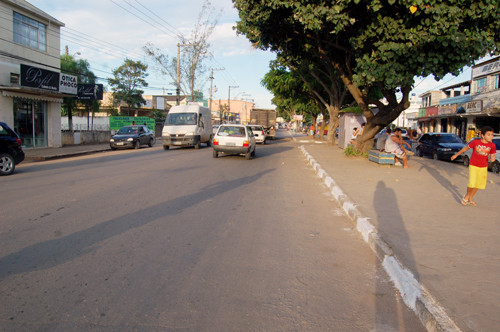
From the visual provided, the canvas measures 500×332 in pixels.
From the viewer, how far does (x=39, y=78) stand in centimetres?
2072

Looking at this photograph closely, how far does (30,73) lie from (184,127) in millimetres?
8726

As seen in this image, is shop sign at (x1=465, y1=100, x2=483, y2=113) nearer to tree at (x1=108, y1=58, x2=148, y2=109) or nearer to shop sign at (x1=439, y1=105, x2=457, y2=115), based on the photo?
shop sign at (x1=439, y1=105, x2=457, y2=115)

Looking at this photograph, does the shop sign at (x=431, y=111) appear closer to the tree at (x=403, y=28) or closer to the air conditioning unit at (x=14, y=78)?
the tree at (x=403, y=28)

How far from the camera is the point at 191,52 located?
4109cm

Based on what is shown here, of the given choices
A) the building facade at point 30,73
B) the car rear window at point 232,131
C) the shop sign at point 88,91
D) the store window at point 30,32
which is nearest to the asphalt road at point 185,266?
the car rear window at point 232,131

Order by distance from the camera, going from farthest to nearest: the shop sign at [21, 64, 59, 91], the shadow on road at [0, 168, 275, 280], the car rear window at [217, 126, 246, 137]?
1. the shop sign at [21, 64, 59, 91]
2. the car rear window at [217, 126, 246, 137]
3. the shadow on road at [0, 168, 275, 280]

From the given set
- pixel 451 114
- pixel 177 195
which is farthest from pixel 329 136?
pixel 177 195

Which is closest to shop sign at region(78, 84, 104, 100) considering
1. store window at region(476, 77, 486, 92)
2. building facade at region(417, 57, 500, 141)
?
building facade at region(417, 57, 500, 141)

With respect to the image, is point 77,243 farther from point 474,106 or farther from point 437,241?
point 474,106

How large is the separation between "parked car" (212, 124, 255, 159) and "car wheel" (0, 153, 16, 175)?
25.2 ft

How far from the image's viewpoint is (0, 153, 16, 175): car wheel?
1136 centimetres

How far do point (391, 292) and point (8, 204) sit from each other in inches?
277

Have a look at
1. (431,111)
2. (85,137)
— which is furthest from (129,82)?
(431,111)

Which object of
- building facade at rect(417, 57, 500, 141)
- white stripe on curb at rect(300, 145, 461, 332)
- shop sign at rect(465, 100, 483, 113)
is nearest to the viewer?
white stripe on curb at rect(300, 145, 461, 332)
